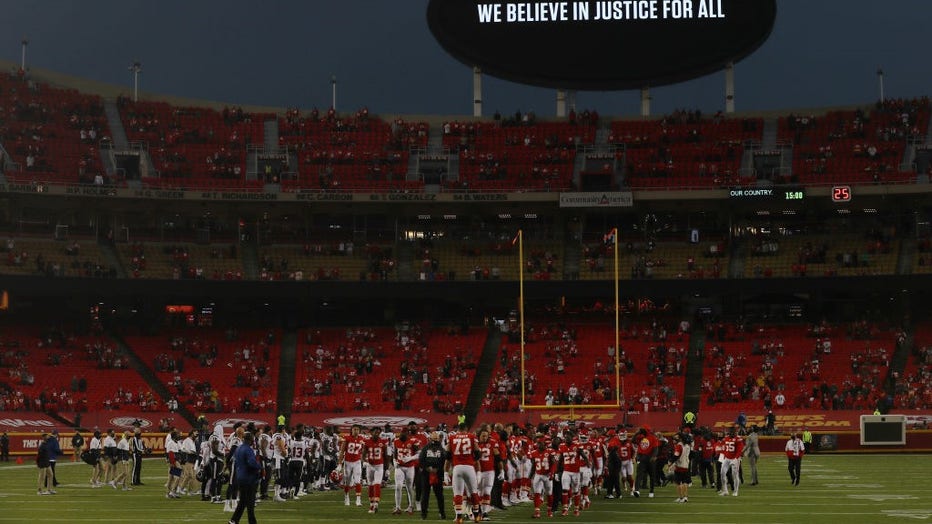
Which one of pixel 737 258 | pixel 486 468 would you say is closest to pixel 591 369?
pixel 737 258

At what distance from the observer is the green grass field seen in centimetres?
2197

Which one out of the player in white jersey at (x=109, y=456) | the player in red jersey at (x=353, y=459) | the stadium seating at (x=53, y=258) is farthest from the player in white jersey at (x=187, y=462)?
the stadium seating at (x=53, y=258)

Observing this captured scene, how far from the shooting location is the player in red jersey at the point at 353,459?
81.3ft

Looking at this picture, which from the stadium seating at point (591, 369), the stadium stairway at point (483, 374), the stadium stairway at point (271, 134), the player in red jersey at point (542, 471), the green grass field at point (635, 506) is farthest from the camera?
the stadium stairway at point (271, 134)

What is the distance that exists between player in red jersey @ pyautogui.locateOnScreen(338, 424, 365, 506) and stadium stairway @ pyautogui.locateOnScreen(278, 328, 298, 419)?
23.2 metres

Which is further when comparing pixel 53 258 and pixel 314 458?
pixel 53 258

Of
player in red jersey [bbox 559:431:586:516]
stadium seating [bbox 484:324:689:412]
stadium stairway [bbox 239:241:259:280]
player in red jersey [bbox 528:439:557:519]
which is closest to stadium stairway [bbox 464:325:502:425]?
stadium seating [bbox 484:324:689:412]

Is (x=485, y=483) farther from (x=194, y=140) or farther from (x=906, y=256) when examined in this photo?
(x=194, y=140)

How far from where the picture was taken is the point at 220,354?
53594 mm

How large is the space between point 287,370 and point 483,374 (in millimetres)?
8596

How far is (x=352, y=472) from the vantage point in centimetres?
2508

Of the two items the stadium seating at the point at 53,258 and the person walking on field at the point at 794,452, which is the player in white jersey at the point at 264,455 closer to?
the person walking on field at the point at 794,452

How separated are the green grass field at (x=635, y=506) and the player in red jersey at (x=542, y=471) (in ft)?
1.89

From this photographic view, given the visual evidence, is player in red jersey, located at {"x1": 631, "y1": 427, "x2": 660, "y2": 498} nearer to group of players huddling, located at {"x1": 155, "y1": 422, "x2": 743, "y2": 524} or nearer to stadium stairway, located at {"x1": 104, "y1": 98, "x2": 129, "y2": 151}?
group of players huddling, located at {"x1": 155, "y1": 422, "x2": 743, "y2": 524}
